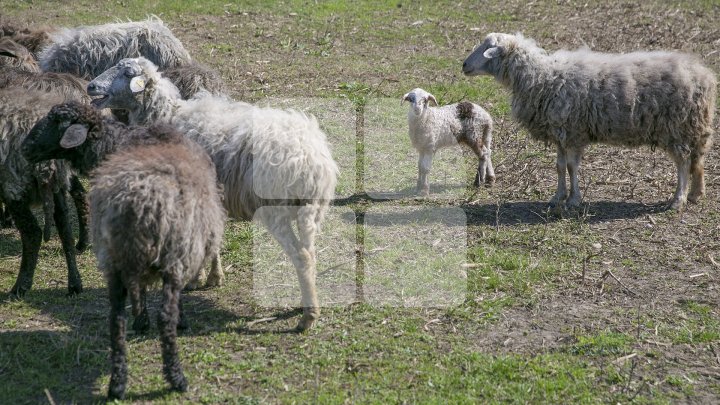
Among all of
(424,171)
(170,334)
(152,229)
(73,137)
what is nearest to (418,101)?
(424,171)

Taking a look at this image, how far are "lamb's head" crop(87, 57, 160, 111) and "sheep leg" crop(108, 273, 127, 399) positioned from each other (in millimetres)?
2341

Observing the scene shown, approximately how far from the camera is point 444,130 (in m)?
8.92

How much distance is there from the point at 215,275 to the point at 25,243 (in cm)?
153

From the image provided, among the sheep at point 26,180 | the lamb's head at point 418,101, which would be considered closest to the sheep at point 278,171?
the sheep at point 26,180

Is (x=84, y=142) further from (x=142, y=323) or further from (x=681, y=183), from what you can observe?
(x=681, y=183)

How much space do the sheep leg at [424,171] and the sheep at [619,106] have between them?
102 centimetres

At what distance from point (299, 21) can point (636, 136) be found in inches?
301

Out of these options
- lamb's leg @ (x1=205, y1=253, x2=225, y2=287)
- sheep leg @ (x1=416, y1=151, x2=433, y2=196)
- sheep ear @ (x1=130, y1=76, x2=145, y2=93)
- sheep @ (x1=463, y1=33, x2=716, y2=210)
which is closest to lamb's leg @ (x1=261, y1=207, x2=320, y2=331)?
lamb's leg @ (x1=205, y1=253, x2=225, y2=287)

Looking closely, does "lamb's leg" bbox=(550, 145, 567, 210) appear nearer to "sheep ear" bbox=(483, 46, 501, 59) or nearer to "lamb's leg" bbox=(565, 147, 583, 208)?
"lamb's leg" bbox=(565, 147, 583, 208)

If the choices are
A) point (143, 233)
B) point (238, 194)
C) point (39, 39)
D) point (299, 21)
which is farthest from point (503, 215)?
point (299, 21)

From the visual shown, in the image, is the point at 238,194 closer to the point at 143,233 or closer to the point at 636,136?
the point at 143,233

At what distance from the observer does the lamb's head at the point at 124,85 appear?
715 centimetres

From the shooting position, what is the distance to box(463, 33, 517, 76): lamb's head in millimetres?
8984

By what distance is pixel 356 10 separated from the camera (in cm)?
1537
